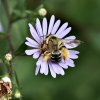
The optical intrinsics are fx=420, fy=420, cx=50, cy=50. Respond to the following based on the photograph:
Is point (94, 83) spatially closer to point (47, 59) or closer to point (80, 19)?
point (80, 19)

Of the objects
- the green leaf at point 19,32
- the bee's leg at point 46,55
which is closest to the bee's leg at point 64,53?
the bee's leg at point 46,55

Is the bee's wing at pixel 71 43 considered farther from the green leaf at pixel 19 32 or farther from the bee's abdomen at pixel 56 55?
the green leaf at pixel 19 32

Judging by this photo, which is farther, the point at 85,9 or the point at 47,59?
the point at 85,9

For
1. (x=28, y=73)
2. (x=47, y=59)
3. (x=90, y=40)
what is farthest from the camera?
(x=90, y=40)

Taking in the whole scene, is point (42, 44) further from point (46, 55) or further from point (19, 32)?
point (19, 32)

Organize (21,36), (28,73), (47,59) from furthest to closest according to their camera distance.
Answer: (28,73) < (21,36) < (47,59)

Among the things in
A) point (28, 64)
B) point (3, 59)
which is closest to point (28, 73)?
point (28, 64)

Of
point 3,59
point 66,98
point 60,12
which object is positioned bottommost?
point 66,98

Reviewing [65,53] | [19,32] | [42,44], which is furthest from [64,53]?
[19,32]
